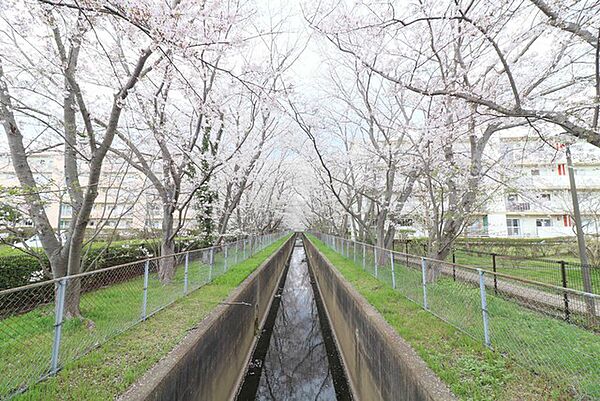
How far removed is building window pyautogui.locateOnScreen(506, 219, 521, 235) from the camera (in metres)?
32.6

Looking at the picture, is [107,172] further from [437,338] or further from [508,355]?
[508,355]

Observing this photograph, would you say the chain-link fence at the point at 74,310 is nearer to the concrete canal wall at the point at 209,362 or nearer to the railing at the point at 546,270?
the concrete canal wall at the point at 209,362

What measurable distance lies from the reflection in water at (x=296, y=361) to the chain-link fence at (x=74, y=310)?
3.06 metres

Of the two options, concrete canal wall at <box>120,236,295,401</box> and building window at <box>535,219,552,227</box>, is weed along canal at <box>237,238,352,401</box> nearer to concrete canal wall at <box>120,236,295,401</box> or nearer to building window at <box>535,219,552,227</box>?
→ concrete canal wall at <box>120,236,295,401</box>

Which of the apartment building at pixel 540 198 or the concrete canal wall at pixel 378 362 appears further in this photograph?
the apartment building at pixel 540 198

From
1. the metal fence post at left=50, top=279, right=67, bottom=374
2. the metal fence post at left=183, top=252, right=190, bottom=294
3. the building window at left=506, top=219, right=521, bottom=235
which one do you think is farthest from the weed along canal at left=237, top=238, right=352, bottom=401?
the building window at left=506, top=219, right=521, bottom=235

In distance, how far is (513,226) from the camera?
108ft

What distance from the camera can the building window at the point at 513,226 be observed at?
32562 millimetres

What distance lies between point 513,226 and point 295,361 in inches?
1303

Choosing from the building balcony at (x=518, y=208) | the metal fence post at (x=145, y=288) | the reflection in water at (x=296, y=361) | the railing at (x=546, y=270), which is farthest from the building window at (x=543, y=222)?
the metal fence post at (x=145, y=288)

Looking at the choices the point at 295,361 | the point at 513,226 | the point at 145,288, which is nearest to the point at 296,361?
the point at 295,361

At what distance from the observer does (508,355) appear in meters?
4.00

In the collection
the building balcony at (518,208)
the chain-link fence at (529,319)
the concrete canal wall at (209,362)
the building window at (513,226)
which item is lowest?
the concrete canal wall at (209,362)

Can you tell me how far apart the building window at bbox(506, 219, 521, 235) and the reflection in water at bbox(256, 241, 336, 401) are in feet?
92.0
